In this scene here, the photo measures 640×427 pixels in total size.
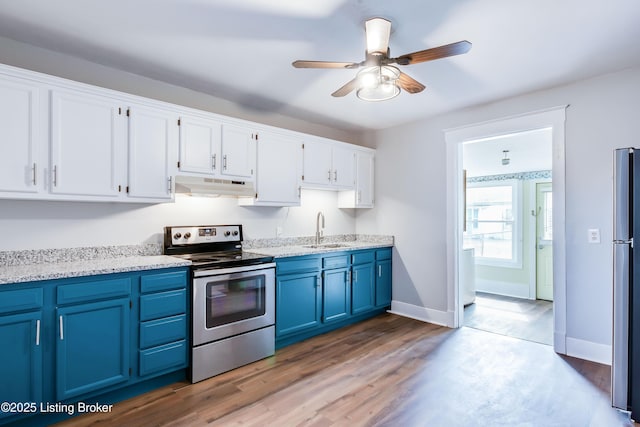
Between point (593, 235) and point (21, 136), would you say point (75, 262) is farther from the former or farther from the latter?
point (593, 235)

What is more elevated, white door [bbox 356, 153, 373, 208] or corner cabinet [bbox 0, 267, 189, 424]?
white door [bbox 356, 153, 373, 208]

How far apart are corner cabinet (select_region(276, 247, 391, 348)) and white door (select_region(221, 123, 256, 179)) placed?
3.03 ft

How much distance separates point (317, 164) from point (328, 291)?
1452 mm

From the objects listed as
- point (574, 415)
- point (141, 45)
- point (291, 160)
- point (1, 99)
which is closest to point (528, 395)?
point (574, 415)

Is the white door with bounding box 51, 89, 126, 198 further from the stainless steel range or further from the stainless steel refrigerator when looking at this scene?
the stainless steel refrigerator

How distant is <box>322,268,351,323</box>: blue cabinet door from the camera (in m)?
3.70

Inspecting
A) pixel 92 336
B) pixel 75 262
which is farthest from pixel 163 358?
pixel 75 262

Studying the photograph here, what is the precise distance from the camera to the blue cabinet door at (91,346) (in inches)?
83.2

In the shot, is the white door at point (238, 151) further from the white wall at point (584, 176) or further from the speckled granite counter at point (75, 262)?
the white wall at point (584, 176)

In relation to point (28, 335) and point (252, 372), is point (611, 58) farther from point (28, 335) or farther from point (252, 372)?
point (28, 335)

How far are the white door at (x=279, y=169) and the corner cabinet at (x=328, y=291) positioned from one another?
69 centimetres

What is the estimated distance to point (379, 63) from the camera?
2191 millimetres

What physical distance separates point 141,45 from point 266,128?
1.32 m

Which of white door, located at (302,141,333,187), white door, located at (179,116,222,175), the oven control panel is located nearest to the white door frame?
white door, located at (302,141,333,187)
